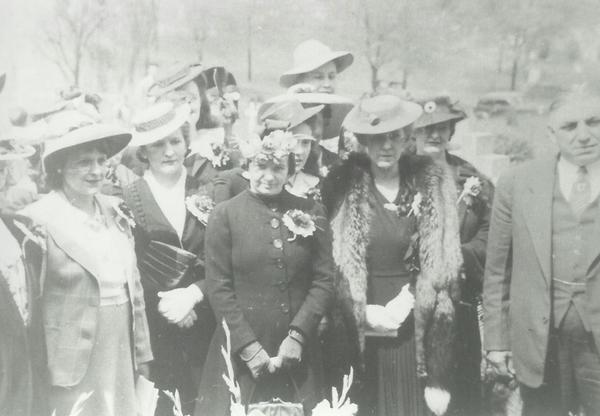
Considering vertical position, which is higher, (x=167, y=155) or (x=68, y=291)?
(x=167, y=155)

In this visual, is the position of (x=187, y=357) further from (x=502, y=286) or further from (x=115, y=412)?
(x=502, y=286)

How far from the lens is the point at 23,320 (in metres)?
3.87

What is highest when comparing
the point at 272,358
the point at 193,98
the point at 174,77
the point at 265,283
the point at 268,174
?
the point at 174,77

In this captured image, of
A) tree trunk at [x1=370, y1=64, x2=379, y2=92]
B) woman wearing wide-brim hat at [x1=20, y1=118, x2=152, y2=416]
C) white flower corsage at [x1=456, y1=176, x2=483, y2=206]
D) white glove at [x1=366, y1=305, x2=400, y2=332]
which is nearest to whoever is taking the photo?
white glove at [x1=366, y1=305, x2=400, y2=332]

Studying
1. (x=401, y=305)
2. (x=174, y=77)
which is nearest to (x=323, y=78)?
(x=174, y=77)

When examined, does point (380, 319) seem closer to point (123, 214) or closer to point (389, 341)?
point (389, 341)

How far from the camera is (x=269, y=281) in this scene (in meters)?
3.62

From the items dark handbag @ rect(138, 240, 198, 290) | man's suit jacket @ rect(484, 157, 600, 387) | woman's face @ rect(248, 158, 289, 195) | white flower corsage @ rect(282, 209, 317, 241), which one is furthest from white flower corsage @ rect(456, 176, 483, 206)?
dark handbag @ rect(138, 240, 198, 290)

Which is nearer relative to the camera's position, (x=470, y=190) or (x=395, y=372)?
(x=395, y=372)

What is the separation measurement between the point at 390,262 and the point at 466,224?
1.63 feet

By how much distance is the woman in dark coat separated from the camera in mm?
3596

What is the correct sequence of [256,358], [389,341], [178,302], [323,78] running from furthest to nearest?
[323,78]
[178,302]
[389,341]
[256,358]

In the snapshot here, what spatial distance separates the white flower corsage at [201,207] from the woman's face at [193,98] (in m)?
0.46

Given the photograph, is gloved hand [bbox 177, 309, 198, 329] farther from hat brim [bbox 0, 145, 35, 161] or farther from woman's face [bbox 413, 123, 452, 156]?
woman's face [bbox 413, 123, 452, 156]
